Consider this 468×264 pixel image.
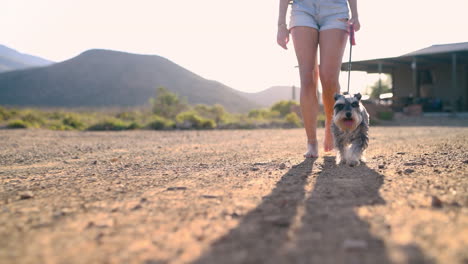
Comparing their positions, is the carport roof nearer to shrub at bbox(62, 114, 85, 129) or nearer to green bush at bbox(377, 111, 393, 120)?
green bush at bbox(377, 111, 393, 120)

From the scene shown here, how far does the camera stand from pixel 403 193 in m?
2.13

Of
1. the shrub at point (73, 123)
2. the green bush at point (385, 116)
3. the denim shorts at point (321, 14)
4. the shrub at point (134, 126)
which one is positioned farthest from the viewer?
the green bush at point (385, 116)

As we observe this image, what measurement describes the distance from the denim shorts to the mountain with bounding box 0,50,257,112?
61467 millimetres

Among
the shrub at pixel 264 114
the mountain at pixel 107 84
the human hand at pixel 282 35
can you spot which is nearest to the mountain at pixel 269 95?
the mountain at pixel 107 84

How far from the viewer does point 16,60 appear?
135 m

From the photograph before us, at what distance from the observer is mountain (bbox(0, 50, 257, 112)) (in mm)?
70562

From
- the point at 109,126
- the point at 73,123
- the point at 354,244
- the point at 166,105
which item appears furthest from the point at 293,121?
the point at 354,244

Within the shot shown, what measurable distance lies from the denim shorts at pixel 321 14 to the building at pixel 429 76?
16181mm

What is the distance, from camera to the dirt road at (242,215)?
1.31 metres

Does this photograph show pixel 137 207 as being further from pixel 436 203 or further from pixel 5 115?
pixel 5 115

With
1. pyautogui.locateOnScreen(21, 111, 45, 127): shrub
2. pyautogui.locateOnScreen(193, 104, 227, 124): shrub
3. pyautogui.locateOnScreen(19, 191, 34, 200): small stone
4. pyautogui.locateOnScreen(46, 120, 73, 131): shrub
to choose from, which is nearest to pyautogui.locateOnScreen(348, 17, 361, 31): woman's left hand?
pyautogui.locateOnScreen(19, 191, 34, 200): small stone

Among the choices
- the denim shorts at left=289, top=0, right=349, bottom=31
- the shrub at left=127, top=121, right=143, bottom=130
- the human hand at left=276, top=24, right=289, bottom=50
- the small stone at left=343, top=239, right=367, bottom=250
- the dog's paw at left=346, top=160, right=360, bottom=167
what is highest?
the denim shorts at left=289, top=0, right=349, bottom=31

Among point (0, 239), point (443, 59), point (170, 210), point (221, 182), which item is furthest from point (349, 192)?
point (443, 59)

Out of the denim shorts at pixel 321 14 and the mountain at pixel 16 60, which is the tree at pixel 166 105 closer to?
the denim shorts at pixel 321 14
